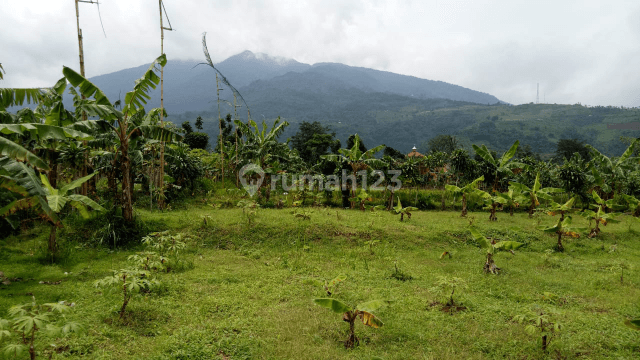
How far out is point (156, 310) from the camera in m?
5.75

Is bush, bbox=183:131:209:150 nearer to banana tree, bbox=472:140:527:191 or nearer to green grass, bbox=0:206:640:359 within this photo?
green grass, bbox=0:206:640:359

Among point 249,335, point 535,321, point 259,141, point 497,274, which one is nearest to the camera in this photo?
point 249,335

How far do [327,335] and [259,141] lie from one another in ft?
41.9

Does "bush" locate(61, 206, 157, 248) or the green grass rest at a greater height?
"bush" locate(61, 206, 157, 248)

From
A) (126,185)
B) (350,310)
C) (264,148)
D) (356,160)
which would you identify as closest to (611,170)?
(356,160)

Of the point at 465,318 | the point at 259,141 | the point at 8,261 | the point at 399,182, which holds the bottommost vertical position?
the point at 465,318

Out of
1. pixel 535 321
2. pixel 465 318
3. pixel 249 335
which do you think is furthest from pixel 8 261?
pixel 535 321

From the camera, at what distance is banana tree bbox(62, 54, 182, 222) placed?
7867 millimetres

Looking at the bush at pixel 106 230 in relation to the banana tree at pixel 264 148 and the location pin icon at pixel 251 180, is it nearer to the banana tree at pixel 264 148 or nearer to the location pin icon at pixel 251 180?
the location pin icon at pixel 251 180

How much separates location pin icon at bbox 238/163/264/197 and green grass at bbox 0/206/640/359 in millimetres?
4540

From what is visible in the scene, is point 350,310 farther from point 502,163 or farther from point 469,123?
point 469,123

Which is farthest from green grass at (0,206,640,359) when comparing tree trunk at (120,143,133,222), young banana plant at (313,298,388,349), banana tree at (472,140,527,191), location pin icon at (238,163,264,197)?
banana tree at (472,140,527,191)

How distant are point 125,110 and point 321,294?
22.6 ft

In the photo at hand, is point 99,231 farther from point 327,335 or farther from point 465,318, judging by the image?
point 465,318
